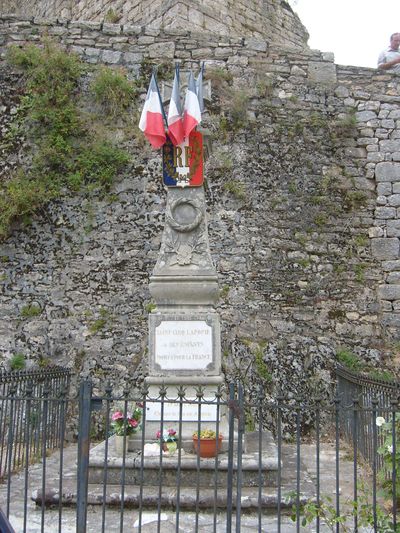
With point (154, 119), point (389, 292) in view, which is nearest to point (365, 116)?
point (389, 292)

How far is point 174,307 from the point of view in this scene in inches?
257

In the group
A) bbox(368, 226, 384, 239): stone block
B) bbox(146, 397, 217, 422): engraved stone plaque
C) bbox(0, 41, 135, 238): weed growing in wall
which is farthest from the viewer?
bbox(368, 226, 384, 239): stone block

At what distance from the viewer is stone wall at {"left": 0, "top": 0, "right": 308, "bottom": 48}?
1127cm

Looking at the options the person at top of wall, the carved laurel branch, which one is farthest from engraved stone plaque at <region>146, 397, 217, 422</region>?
the person at top of wall

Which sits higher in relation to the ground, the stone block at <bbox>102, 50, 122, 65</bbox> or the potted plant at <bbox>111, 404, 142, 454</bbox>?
the stone block at <bbox>102, 50, 122, 65</bbox>

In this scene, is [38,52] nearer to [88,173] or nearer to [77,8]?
[88,173]

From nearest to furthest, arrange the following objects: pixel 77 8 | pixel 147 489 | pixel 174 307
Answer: pixel 147 489 < pixel 174 307 < pixel 77 8

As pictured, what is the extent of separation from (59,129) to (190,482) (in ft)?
22.0

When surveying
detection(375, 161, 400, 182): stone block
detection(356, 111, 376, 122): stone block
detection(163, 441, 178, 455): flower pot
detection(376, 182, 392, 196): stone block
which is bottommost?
detection(163, 441, 178, 455): flower pot

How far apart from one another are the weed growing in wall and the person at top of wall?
16.2 feet

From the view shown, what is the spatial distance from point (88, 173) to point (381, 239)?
5.22 m

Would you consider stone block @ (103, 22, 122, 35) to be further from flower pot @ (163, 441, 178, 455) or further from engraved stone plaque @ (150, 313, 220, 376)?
flower pot @ (163, 441, 178, 455)

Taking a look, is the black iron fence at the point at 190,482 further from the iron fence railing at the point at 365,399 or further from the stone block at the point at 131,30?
the stone block at the point at 131,30

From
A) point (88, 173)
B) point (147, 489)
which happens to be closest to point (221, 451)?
point (147, 489)
